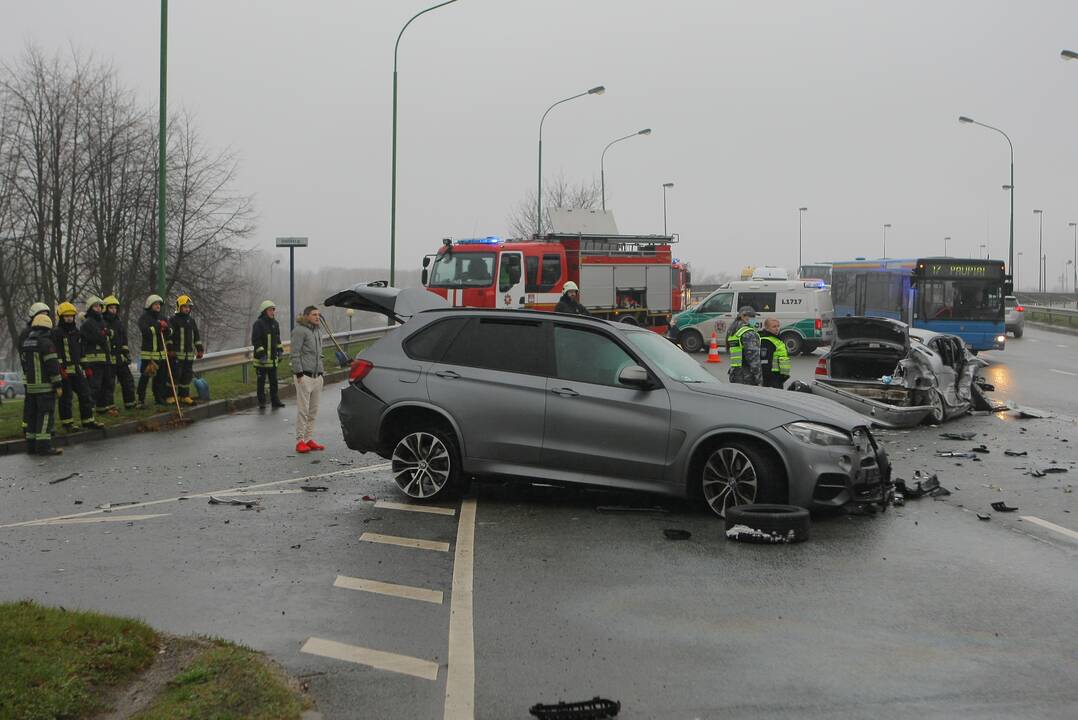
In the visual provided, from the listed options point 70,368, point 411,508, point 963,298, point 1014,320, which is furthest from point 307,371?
point 1014,320

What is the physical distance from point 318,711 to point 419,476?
4846 mm

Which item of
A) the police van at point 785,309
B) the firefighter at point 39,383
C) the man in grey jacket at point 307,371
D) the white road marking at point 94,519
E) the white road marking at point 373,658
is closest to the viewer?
the white road marking at point 373,658

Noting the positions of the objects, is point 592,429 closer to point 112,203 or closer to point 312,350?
point 312,350

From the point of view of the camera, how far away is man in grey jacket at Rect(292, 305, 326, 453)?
13141 millimetres

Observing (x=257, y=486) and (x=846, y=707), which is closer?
(x=846, y=707)

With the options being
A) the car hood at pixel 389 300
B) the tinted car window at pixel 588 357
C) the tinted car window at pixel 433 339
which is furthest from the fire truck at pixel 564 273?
the tinted car window at pixel 588 357

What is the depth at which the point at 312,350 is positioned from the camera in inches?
528

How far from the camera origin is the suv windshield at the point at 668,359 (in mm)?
9195

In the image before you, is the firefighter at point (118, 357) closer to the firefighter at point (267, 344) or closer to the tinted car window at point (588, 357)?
the firefighter at point (267, 344)

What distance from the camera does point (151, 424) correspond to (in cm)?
1630

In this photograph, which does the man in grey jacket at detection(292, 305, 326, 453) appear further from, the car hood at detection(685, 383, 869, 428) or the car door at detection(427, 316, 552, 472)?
the car hood at detection(685, 383, 869, 428)

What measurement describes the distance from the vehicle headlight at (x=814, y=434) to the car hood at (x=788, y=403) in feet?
0.20

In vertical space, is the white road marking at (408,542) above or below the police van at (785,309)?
below

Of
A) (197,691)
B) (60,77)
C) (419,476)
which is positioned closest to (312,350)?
(419,476)
